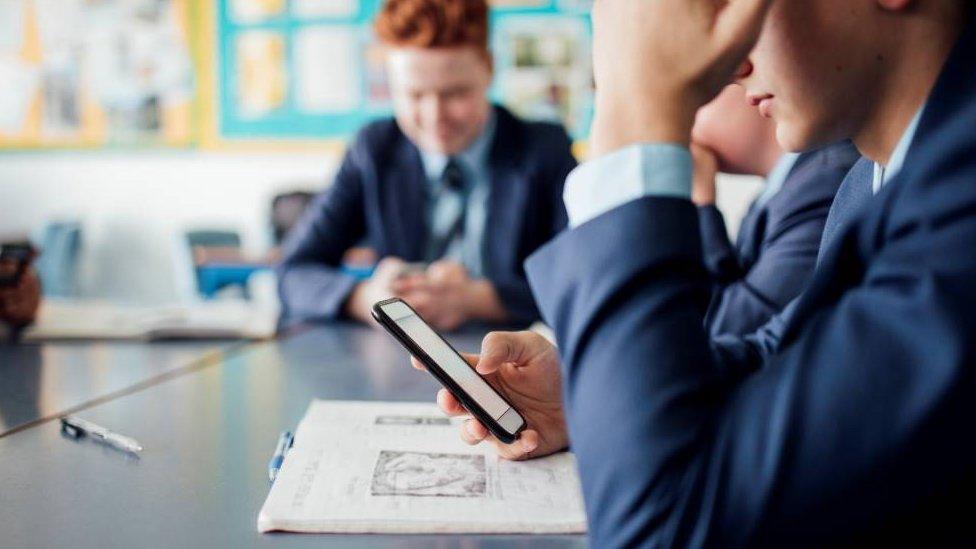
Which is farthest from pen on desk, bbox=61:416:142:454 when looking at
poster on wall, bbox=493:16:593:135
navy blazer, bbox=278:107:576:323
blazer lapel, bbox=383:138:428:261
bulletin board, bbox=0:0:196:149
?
bulletin board, bbox=0:0:196:149

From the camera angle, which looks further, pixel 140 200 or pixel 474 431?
pixel 140 200

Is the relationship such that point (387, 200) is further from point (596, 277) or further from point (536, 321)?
point (596, 277)

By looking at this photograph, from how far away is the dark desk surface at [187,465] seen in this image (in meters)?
0.61

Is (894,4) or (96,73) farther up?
(894,4)

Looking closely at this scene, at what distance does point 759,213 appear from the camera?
1143 millimetres

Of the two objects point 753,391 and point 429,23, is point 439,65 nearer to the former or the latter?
point 429,23

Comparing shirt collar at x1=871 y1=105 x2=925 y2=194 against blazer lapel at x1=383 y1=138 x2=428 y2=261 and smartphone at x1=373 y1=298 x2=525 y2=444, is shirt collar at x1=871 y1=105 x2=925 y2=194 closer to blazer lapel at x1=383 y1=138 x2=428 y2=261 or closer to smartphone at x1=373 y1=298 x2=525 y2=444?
smartphone at x1=373 y1=298 x2=525 y2=444

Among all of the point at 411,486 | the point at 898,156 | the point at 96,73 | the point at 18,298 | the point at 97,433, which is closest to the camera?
the point at 898,156

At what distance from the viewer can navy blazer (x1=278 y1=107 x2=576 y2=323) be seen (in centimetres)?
196

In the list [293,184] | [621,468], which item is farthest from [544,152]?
[293,184]

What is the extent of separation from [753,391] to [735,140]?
87 centimetres

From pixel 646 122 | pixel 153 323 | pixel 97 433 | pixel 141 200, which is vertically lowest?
pixel 141 200

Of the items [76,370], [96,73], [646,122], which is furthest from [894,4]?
[96,73]

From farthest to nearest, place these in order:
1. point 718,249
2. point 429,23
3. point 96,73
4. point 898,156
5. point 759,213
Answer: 1. point 96,73
2. point 429,23
3. point 718,249
4. point 759,213
5. point 898,156
